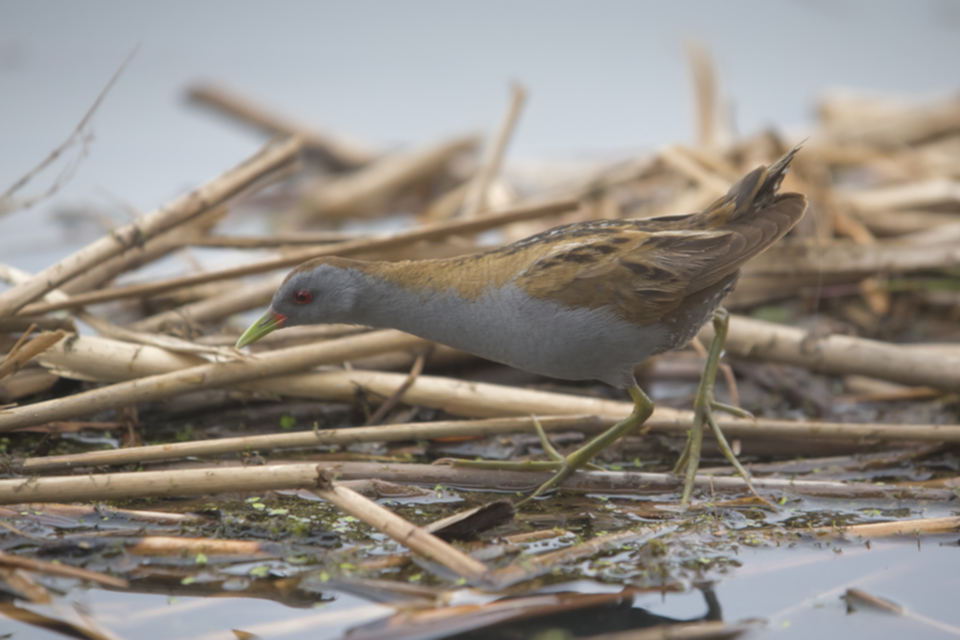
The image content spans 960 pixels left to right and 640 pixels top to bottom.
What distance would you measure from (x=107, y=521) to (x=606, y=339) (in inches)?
57.6

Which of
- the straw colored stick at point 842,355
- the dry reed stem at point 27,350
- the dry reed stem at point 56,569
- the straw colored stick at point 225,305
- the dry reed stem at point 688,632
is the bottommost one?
the dry reed stem at point 688,632

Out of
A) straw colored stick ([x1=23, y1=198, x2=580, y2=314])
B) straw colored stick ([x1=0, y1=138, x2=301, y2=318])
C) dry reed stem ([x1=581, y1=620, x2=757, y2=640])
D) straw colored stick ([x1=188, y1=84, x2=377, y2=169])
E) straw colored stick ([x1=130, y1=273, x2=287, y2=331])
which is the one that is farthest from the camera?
straw colored stick ([x1=188, y1=84, x2=377, y2=169])

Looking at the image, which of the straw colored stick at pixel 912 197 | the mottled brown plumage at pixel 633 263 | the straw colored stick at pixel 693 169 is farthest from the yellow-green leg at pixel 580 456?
the straw colored stick at pixel 912 197

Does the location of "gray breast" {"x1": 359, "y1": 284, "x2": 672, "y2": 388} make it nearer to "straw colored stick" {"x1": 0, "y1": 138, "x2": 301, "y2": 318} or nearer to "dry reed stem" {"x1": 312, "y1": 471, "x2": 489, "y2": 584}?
"dry reed stem" {"x1": 312, "y1": 471, "x2": 489, "y2": 584}

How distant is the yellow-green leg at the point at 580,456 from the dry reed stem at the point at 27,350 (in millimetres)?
1264

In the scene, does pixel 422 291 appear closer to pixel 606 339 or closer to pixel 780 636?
pixel 606 339

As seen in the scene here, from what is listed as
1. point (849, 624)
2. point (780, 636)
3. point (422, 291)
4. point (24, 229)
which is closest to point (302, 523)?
point (422, 291)

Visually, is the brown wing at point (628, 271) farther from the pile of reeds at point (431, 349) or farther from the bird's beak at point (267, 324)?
the bird's beak at point (267, 324)

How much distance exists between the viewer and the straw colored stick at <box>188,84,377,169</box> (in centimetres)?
648

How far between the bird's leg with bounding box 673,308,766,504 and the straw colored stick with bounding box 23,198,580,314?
2.78 ft

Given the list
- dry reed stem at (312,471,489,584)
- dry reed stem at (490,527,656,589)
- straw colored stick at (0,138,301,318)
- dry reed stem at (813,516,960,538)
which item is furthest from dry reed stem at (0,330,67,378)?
dry reed stem at (813,516,960,538)

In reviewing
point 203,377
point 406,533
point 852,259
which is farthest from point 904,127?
point 406,533

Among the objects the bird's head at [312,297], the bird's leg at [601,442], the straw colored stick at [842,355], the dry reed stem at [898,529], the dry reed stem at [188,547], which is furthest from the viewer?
the straw colored stick at [842,355]

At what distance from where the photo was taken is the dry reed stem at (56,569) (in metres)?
1.94
